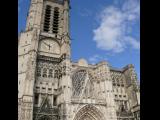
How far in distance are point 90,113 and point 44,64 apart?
970 centimetres

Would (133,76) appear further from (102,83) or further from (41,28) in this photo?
(41,28)

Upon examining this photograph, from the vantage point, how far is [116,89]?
3384cm

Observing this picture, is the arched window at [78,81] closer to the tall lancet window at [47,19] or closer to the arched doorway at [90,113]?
the arched doorway at [90,113]

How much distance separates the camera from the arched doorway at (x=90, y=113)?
27.6m

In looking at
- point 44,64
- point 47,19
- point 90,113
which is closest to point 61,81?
point 44,64

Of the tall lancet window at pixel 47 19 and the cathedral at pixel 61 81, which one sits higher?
the tall lancet window at pixel 47 19

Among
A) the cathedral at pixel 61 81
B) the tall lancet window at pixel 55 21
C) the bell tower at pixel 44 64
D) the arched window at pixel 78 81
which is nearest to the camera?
the bell tower at pixel 44 64

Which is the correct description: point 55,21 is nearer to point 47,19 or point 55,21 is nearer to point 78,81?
point 47,19

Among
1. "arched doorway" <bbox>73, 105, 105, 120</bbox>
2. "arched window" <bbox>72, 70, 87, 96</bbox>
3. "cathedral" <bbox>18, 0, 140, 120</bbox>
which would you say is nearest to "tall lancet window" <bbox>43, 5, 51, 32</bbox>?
"cathedral" <bbox>18, 0, 140, 120</bbox>

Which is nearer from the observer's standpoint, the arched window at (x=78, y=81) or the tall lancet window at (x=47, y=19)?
the arched window at (x=78, y=81)

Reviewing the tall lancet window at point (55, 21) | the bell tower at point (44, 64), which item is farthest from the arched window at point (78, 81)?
the tall lancet window at point (55, 21)

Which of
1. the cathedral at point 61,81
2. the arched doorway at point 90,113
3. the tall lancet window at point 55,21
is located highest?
the tall lancet window at point 55,21

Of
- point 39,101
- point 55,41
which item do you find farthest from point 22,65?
point 55,41
